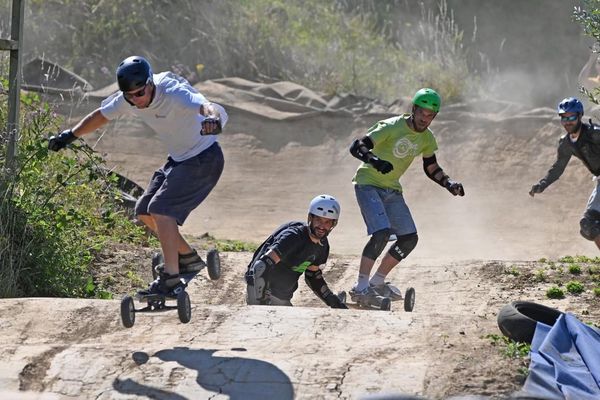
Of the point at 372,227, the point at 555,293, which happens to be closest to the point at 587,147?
the point at 555,293

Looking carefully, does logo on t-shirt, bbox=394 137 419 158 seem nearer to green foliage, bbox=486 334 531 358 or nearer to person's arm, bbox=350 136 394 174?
person's arm, bbox=350 136 394 174

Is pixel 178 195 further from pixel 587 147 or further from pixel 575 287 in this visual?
pixel 587 147

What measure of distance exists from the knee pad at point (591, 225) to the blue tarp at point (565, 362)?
4.04 m

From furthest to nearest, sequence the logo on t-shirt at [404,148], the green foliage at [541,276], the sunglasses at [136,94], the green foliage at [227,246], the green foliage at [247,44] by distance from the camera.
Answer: the green foliage at [247,44]
the green foliage at [227,246]
the green foliage at [541,276]
the logo on t-shirt at [404,148]
the sunglasses at [136,94]

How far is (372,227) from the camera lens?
9.85 meters

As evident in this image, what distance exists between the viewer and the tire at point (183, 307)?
732cm

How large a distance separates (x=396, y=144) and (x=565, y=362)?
3.77 m

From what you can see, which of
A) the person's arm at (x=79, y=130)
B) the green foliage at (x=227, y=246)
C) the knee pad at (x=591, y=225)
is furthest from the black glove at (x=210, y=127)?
the green foliage at (x=227, y=246)

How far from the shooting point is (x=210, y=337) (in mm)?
7215

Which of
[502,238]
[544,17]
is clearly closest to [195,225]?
[502,238]

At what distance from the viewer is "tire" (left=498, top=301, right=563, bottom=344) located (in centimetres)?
686

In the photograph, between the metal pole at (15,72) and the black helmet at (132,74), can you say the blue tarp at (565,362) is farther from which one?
the metal pole at (15,72)

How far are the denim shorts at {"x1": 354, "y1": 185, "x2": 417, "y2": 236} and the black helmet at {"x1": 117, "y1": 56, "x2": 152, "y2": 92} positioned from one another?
122 inches

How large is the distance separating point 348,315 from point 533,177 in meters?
10.6
